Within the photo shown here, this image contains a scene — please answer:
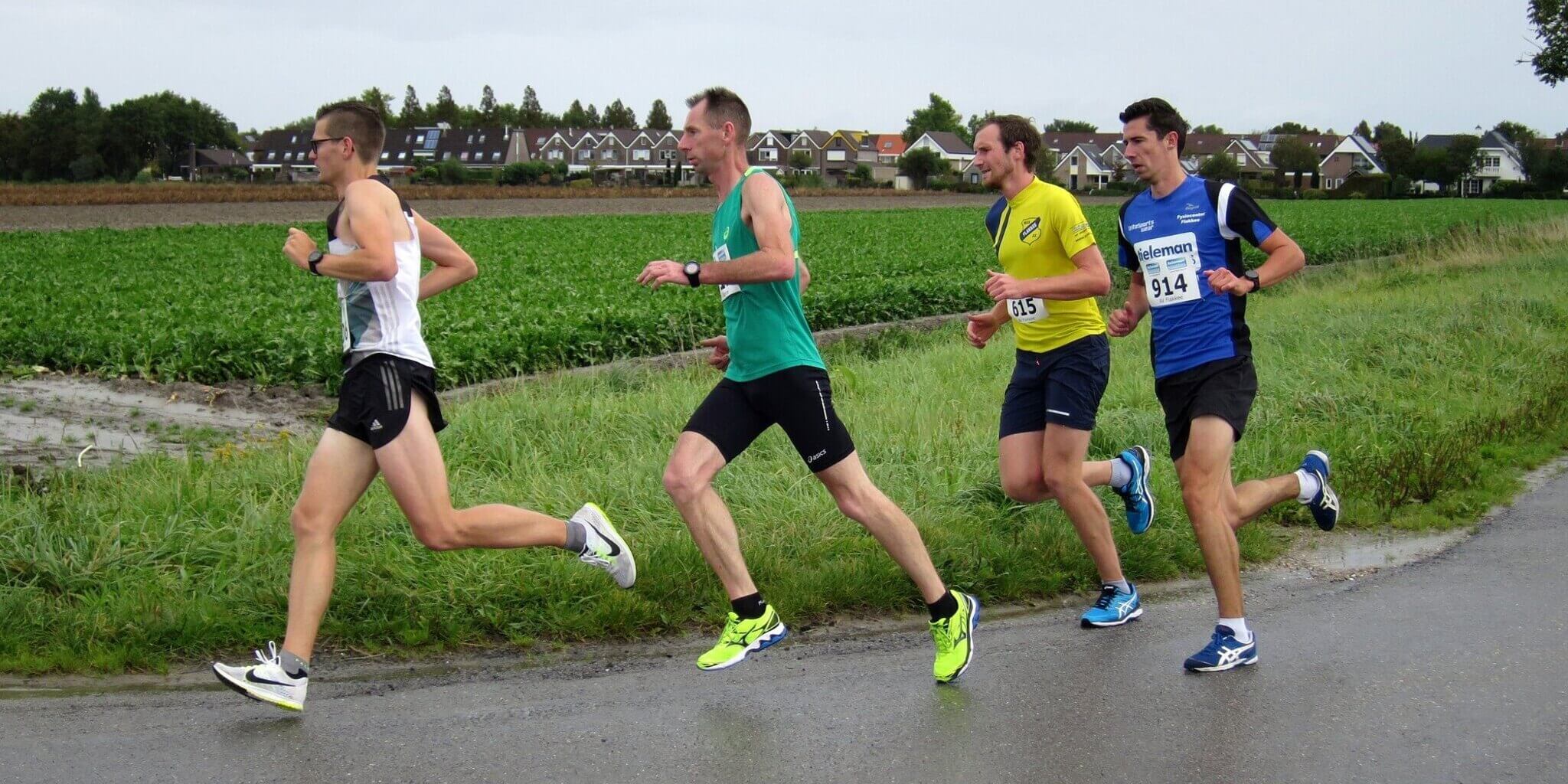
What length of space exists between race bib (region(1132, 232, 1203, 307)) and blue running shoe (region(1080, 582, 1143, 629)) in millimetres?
1209

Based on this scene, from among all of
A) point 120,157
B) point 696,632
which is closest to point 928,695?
point 696,632

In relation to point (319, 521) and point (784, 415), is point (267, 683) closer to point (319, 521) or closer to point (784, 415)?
point (319, 521)

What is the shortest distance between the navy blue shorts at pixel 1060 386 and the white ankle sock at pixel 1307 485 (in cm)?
116

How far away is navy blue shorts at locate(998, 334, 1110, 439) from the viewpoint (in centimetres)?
571

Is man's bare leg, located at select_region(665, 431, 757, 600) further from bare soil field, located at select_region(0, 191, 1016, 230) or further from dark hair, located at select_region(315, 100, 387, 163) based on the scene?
bare soil field, located at select_region(0, 191, 1016, 230)

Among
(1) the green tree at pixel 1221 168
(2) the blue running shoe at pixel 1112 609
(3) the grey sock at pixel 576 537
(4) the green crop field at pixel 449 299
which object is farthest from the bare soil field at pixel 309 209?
(2) the blue running shoe at pixel 1112 609


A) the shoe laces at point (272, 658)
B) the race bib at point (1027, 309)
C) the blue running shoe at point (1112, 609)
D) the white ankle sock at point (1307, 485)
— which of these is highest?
the race bib at point (1027, 309)

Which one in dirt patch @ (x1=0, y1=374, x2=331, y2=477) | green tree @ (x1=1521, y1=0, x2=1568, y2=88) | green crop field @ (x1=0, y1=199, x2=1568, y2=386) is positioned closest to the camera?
dirt patch @ (x1=0, y1=374, x2=331, y2=477)

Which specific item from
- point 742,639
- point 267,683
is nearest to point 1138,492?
point 742,639

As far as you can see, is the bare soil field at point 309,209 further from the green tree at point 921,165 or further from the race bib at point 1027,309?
the race bib at point 1027,309

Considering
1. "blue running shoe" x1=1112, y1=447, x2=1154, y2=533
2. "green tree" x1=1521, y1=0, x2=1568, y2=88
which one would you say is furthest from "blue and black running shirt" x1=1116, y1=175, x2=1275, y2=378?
"green tree" x1=1521, y1=0, x2=1568, y2=88

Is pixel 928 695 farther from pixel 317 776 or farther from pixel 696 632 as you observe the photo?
pixel 317 776

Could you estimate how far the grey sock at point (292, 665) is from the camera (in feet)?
14.9

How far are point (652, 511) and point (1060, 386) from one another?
2179 millimetres
